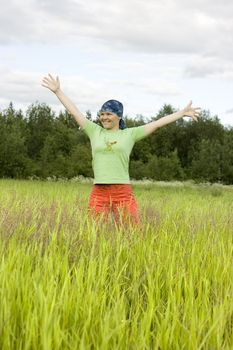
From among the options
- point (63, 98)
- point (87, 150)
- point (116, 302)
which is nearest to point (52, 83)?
point (63, 98)

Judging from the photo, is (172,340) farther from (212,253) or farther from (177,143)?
(177,143)

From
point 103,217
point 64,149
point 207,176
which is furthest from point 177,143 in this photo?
point 103,217

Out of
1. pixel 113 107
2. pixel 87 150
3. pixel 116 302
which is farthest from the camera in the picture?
pixel 87 150

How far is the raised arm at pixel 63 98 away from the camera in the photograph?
6390mm

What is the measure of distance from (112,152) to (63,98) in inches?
35.2

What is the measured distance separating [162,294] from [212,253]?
1045mm

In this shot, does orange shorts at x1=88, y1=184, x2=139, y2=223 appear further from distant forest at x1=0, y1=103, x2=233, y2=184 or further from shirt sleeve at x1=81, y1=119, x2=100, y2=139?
distant forest at x1=0, y1=103, x2=233, y2=184

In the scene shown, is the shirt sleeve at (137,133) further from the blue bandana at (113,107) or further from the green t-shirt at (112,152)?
the blue bandana at (113,107)

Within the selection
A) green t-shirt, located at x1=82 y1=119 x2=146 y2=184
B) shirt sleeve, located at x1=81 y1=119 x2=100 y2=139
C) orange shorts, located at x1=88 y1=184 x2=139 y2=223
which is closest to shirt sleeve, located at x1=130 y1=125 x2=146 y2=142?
green t-shirt, located at x1=82 y1=119 x2=146 y2=184

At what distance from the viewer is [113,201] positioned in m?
6.11

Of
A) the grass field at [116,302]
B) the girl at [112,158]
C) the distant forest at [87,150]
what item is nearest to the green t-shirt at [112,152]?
the girl at [112,158]

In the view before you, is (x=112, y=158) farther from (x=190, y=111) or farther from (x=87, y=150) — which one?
(x=87, y=150)

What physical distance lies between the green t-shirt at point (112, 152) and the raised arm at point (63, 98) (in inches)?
7.2

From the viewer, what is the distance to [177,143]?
63938mm
